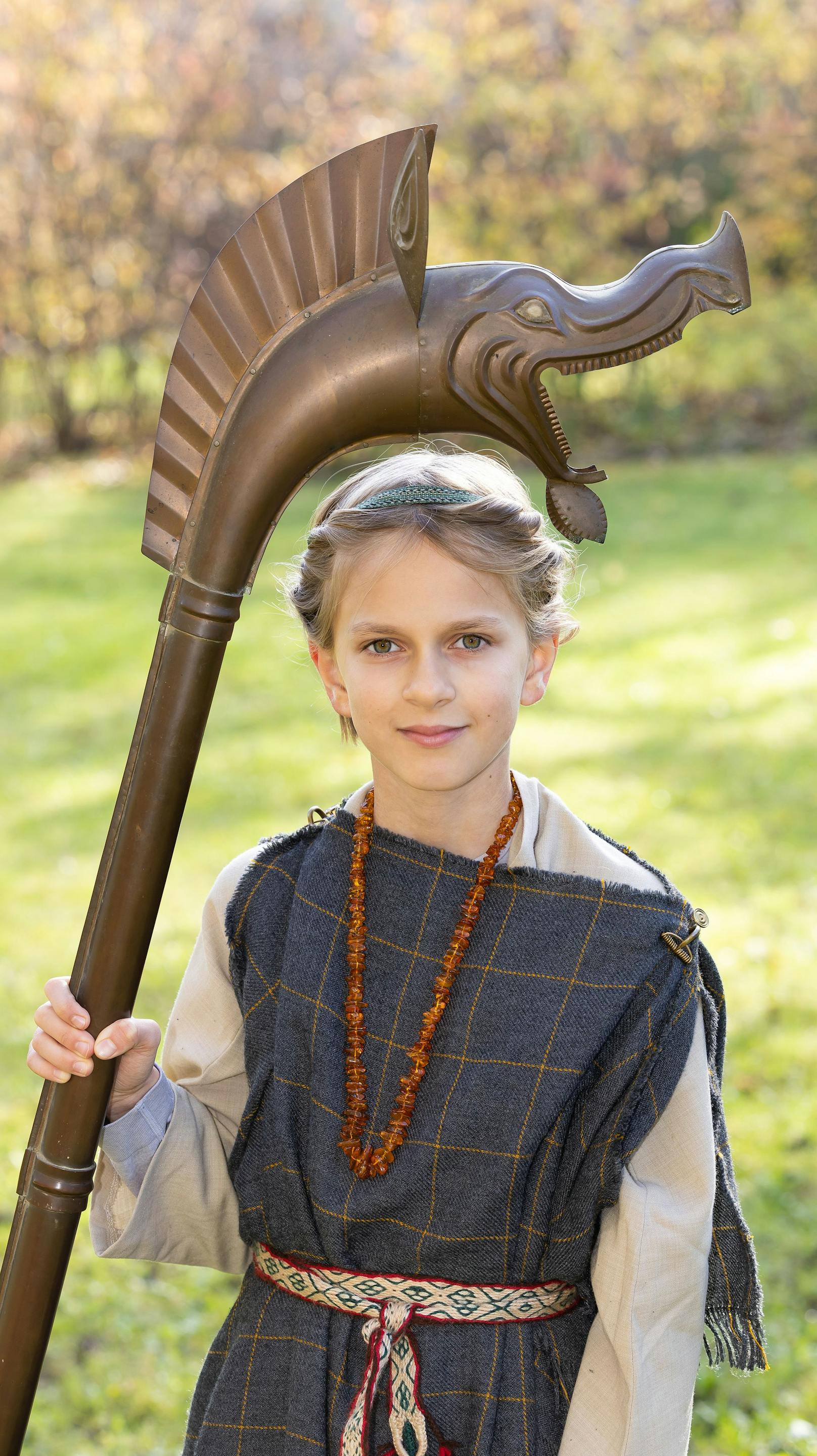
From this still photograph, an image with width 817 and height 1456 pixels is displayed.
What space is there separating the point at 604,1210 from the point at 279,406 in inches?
37.2

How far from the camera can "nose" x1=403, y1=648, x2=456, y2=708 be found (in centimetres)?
154

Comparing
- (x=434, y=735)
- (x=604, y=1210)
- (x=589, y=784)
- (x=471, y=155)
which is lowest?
(x=604, y=1210)

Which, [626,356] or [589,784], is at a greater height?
[589,784]

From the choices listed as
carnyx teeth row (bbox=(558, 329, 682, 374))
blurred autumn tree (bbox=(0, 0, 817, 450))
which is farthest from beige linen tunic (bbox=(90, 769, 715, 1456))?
blurred autumn tree (bbox=(0, 0, 817, 450))

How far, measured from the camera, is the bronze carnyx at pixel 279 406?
1339mm

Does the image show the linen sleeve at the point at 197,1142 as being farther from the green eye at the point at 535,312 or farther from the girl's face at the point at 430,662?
the green eye at the point at 535,312

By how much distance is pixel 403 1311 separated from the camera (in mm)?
1631

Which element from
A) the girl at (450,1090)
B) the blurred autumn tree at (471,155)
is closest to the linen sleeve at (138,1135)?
the girl at (450,1090)

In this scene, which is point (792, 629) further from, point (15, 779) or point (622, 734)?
point (15, 779)

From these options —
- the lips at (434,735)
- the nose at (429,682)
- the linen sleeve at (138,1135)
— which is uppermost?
the nose at (429,682)

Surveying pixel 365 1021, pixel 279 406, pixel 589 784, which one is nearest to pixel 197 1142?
pixel 365 1021

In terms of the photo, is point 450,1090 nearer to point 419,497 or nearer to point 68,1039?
point 68,1039

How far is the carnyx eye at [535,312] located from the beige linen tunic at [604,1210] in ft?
2.03

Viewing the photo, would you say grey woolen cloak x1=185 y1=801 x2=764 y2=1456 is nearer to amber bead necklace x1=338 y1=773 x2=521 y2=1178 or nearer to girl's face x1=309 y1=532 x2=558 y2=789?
amber bead necklace x1=338 y1=773 x2=521 y2=1178
